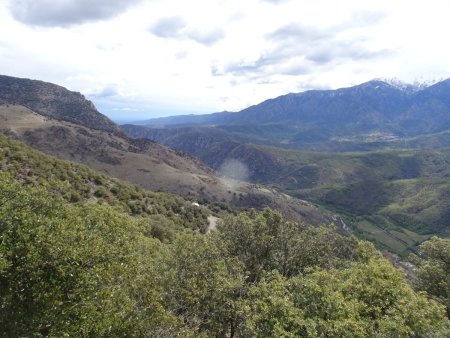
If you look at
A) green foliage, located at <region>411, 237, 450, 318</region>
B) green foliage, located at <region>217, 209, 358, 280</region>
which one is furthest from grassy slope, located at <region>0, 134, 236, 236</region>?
green foliage, located at <region>411, 237, 450, 318</region>

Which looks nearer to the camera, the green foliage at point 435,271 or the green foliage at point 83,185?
the green foliage at point 435,271

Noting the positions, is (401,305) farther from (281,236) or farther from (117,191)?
(117,191)

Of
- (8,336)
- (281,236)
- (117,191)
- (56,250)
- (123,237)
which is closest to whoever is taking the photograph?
(8,336)

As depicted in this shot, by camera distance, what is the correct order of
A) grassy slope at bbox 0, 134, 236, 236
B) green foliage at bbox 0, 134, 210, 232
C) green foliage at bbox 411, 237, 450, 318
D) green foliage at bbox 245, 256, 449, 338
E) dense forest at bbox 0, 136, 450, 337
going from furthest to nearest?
grassy slope at bbox 0, 134, 236, 236, green foliage at bbox 0, 134, 210, 232, green foliage at bbox 411, 237, 450, 318, green foliage at bbox 245, 256, 449, 338, dense forest at bbox 0, 136, 450, 337

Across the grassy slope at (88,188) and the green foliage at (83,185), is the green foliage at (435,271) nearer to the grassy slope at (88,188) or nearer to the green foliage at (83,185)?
the grassy slope at (88,188)

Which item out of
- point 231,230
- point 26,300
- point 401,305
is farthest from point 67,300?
point 231,230

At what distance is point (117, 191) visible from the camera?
98.1 metres

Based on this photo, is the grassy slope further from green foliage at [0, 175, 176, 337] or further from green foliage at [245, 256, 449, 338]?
green foliage at [245, 256, 449, 338]

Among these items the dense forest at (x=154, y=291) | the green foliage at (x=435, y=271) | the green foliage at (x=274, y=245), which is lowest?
the green foliage at (x=435, y=271)

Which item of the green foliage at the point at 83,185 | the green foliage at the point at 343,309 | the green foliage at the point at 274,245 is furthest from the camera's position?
the green foliage at the point at 83,185

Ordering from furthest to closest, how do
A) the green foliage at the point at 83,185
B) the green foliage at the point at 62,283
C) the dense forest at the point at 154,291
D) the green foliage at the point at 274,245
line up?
the green foliage at the point at 83,185, the green foliage at the point at 274,245, the dense forest at the point at 154,291, the green foliage at the point at 62,283

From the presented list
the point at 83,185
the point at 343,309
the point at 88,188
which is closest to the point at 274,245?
the point at 343,309

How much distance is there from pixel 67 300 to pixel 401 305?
24.8 metres

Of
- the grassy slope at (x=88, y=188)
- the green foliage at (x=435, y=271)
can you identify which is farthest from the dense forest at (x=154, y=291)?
the grassy slope at (x=88, y=188)
